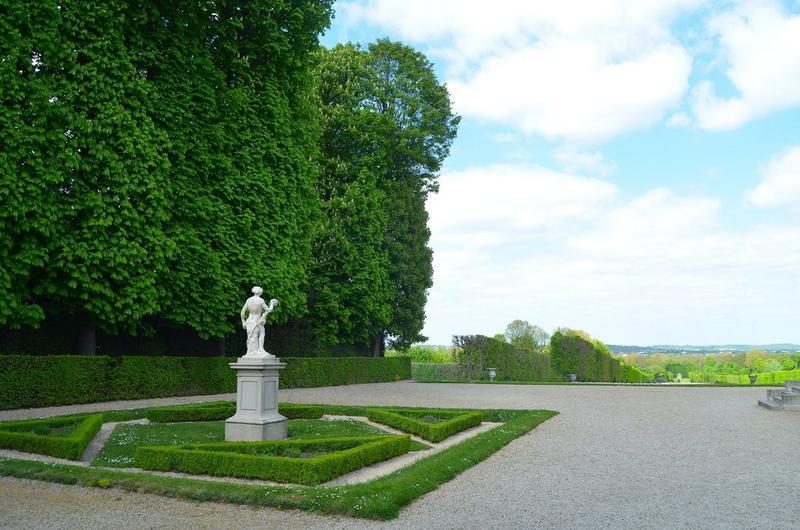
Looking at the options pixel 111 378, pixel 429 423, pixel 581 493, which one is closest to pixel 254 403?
pixel 429 423

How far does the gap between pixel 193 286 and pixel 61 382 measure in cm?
480

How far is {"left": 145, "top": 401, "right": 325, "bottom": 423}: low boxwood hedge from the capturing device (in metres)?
15.8

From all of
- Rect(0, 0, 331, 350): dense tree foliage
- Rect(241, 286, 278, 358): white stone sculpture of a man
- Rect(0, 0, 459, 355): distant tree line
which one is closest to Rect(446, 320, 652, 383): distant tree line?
Rect(0, 0, 459, 355): distant tree line

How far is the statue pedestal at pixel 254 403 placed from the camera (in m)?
12.5

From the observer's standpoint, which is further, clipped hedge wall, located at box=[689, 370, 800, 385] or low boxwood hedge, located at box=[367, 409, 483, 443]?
clipped hedge wall, located at box=[689, 370, 800, 385]

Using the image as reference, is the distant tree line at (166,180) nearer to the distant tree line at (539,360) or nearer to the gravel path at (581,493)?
the distant tree line at (539,360)

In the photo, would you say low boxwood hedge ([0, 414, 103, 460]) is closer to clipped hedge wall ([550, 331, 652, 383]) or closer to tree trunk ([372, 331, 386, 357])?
tree trunk ([372, 331, 386, 357])

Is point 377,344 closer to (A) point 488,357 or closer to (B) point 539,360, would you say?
(A) point 488,357

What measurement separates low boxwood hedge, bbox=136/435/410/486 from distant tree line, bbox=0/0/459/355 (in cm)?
886

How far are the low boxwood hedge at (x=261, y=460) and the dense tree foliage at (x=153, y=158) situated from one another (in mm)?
8839

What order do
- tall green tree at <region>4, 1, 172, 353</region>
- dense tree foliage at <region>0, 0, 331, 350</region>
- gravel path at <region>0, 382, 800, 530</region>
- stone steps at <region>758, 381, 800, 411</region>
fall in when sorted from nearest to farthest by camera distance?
gravel path at <region>0, 382, 800, 530</region> → dense tree foliage at <region>0, 0, 331, 350</region> → tall green tree at <region>4, 1, 172, 353</region> → stone steps at <region>758, 381, 800, 411</region>

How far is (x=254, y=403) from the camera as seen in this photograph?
12.6 metres

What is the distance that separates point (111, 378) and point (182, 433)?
308 inches

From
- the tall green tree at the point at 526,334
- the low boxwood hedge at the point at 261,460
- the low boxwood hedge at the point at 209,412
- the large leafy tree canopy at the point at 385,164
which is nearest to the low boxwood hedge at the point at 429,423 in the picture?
the low boxwood hedge at the point at 209,412
